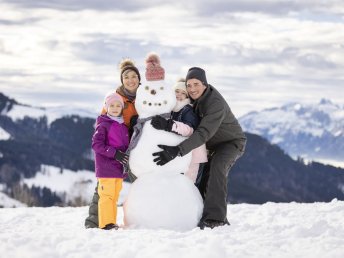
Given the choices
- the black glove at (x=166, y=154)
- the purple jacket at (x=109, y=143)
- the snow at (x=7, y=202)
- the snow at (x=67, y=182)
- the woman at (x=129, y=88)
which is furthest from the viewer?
the snow at (x=67, y=182)

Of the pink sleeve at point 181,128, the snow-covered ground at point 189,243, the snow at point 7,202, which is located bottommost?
the snow at point 7,202

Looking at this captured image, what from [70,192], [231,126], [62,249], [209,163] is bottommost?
[70,192]

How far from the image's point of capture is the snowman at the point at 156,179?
22.5 ft

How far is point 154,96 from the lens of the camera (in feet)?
22.7

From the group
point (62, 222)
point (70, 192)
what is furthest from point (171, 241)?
point (70, 192)

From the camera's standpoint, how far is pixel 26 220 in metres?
9.76

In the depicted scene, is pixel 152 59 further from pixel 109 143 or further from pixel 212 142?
pixel 212 142

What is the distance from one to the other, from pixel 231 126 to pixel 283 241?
263 cm

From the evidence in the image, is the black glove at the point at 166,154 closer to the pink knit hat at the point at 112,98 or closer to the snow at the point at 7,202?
the pink knit hat at the point at 112,98

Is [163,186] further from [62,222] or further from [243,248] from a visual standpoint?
[62,222]

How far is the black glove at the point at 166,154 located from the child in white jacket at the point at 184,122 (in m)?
0.22

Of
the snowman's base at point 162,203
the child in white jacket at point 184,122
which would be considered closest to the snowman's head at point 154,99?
the child in white jacket at point 184,122

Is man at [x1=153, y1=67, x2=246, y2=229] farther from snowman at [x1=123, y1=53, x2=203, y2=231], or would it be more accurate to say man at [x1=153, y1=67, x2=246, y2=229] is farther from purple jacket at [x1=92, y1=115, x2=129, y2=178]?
purple jacket at [x1=92, y1=115, x2=129, y2=178]

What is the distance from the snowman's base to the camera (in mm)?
6840
